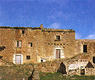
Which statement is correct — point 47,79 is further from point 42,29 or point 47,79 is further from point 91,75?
point 42,29

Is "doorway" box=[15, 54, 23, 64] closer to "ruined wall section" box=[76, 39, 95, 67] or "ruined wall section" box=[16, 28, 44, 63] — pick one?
"ruined wall section" box=[16, 28, 44, 63]

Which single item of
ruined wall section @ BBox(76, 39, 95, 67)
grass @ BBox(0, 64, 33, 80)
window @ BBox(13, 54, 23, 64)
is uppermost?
ruined wall section @ BBox(76, 39, 95, 67)

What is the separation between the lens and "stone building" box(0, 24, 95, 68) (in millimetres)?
30375

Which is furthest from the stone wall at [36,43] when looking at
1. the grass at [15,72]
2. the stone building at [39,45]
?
the grass at [15,72]

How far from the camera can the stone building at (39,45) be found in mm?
30375

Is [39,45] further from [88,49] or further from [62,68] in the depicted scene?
[88,49]

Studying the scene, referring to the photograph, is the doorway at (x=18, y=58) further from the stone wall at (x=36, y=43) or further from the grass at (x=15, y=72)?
the grass at (x=15, y=72)

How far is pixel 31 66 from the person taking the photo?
28.1m

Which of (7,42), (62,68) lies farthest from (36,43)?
(62,68)

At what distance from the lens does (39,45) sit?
101ft

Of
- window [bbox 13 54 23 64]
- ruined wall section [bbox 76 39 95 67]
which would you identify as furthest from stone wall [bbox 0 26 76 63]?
ruined wall section [bbox 76 39 95 67]

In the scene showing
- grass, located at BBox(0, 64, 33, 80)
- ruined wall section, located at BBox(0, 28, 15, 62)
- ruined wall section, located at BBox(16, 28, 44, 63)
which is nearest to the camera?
grass, located at BBox(0, 64, 33, 80)

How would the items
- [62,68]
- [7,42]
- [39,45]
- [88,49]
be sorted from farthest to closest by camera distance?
[88,49] → [39,45] → [7,42] → [62,68]

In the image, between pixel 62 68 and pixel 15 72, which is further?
pixel 62 68
